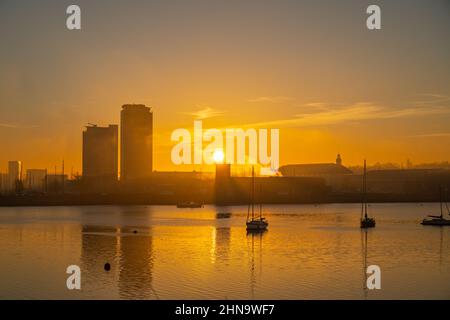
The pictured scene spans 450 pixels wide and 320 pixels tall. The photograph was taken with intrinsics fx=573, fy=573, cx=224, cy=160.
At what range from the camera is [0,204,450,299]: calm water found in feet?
123

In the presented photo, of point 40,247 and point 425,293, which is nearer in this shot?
point 425,293

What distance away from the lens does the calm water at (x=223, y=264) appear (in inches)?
1479

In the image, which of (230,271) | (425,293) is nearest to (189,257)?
(230,271)

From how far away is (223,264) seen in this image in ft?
163

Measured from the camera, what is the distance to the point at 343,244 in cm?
6656

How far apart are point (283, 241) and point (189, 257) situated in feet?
62.6

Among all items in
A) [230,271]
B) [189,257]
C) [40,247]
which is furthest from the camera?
[40,247]
